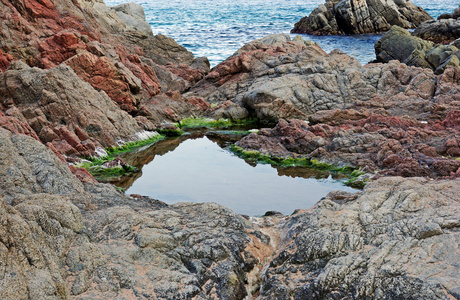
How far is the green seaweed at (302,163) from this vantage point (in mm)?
20094

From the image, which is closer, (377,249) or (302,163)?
(377,249)

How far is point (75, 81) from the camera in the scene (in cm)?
2383

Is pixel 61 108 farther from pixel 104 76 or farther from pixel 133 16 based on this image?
pixel 133 16

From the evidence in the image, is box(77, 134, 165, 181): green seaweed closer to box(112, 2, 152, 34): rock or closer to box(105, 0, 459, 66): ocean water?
box(105, 0, 459, 66): ocean water

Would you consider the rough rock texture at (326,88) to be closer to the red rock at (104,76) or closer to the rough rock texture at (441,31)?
the red rock at (104,76)

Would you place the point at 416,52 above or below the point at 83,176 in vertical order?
below

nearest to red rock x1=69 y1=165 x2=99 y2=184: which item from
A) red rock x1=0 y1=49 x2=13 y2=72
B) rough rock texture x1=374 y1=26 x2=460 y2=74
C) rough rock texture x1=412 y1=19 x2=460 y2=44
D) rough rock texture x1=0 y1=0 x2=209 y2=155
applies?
rough rock texture x1=0 y1=0 x2=209 y2=155

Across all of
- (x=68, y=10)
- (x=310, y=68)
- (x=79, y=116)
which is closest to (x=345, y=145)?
(x=310, y=68)

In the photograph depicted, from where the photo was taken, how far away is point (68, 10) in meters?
31.5

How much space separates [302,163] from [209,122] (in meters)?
8.37

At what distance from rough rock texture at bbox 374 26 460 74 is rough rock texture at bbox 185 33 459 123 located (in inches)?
148

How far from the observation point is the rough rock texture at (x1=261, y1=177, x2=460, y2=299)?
848cm

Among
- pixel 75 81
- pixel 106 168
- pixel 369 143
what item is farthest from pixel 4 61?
pixel 369 143

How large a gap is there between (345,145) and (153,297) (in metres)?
15.5
